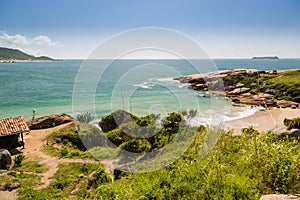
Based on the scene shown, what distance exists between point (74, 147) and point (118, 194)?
40.9 ft

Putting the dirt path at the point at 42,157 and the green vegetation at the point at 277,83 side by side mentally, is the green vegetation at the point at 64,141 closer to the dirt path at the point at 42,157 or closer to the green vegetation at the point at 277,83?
the dirt path at the point at 42,157

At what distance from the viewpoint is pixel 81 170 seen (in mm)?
10969

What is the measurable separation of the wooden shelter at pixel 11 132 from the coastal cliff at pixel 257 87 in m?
31.3

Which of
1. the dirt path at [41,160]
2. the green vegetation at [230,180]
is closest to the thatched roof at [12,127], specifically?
the dirt path at [41,160]

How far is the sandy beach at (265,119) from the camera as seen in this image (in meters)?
23.7

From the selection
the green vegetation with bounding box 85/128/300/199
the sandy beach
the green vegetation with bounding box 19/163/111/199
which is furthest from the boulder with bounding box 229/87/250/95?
the green vegetation with bounding box 85/128/300/199

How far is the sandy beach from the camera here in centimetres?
2369

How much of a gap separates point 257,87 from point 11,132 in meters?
41.3

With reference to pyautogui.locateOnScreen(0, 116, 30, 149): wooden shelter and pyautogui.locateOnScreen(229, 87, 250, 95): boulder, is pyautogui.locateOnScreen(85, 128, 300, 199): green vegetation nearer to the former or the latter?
pyautogui.locateOnScreen(0, 116, 30, 149): wooden shelter

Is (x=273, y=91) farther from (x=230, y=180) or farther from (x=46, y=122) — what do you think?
(x=230, y=180)

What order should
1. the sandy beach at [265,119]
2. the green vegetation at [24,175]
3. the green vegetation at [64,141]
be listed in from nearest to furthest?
1. the green vegetation at [24,175]
2. the green vegetation at [64,141]
3. the sandy beach at [265,119]

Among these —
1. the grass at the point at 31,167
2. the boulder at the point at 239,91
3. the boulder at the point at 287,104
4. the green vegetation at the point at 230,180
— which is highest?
the green vegetation at the point at 230,180

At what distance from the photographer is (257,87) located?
144 ft

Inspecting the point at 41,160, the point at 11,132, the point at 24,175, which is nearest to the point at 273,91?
the point at 41,160
